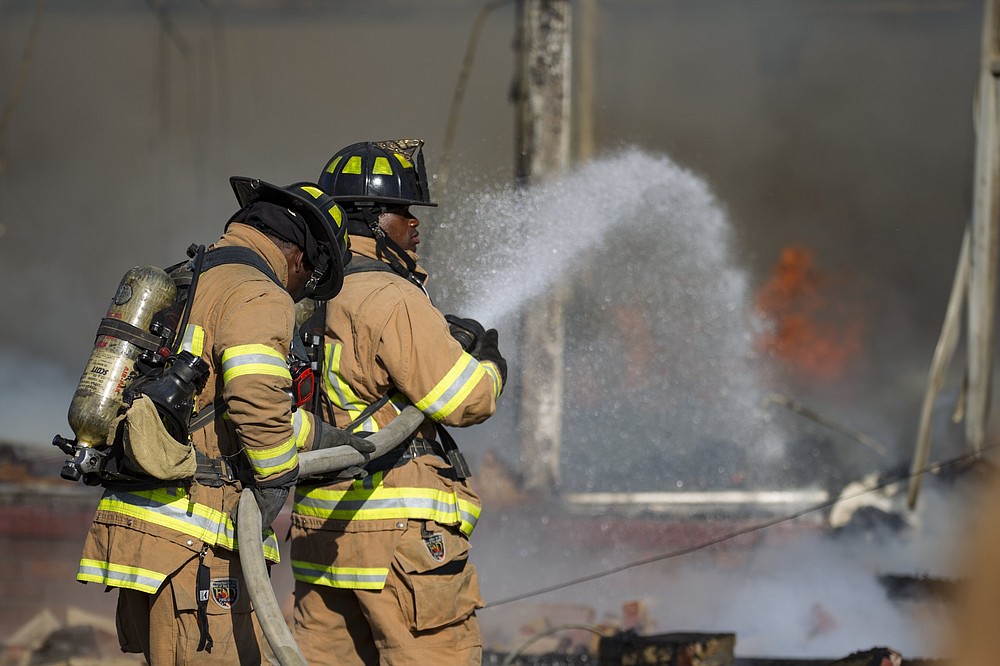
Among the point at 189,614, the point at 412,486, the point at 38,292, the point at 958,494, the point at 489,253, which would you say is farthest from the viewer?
the point at 38,292

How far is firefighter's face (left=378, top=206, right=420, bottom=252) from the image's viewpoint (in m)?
3.83

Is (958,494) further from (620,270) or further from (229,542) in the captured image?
(229,542)

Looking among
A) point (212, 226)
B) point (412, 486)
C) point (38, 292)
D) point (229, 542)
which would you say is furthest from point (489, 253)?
point (38, 292)

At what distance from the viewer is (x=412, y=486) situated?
352 cm

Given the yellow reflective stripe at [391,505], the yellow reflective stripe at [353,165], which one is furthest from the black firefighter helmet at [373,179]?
the yellow reflective stripe at [391,505]

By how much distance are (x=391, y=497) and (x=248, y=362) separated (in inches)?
29.7

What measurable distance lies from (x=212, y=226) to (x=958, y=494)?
210 inches

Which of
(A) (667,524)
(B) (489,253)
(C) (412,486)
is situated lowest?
(C) (412,486)

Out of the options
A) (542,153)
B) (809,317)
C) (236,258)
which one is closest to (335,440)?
(236,258)

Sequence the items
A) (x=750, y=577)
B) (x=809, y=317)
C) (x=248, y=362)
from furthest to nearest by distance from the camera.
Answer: (x=809, y=317), (x=750, y=577), (x=248, y=362)

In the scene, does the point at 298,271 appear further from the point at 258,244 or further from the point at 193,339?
the point at 193,339

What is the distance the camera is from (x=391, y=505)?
137 inches

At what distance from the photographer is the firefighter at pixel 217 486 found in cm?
299

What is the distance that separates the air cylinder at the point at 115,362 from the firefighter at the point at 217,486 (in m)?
0.09
